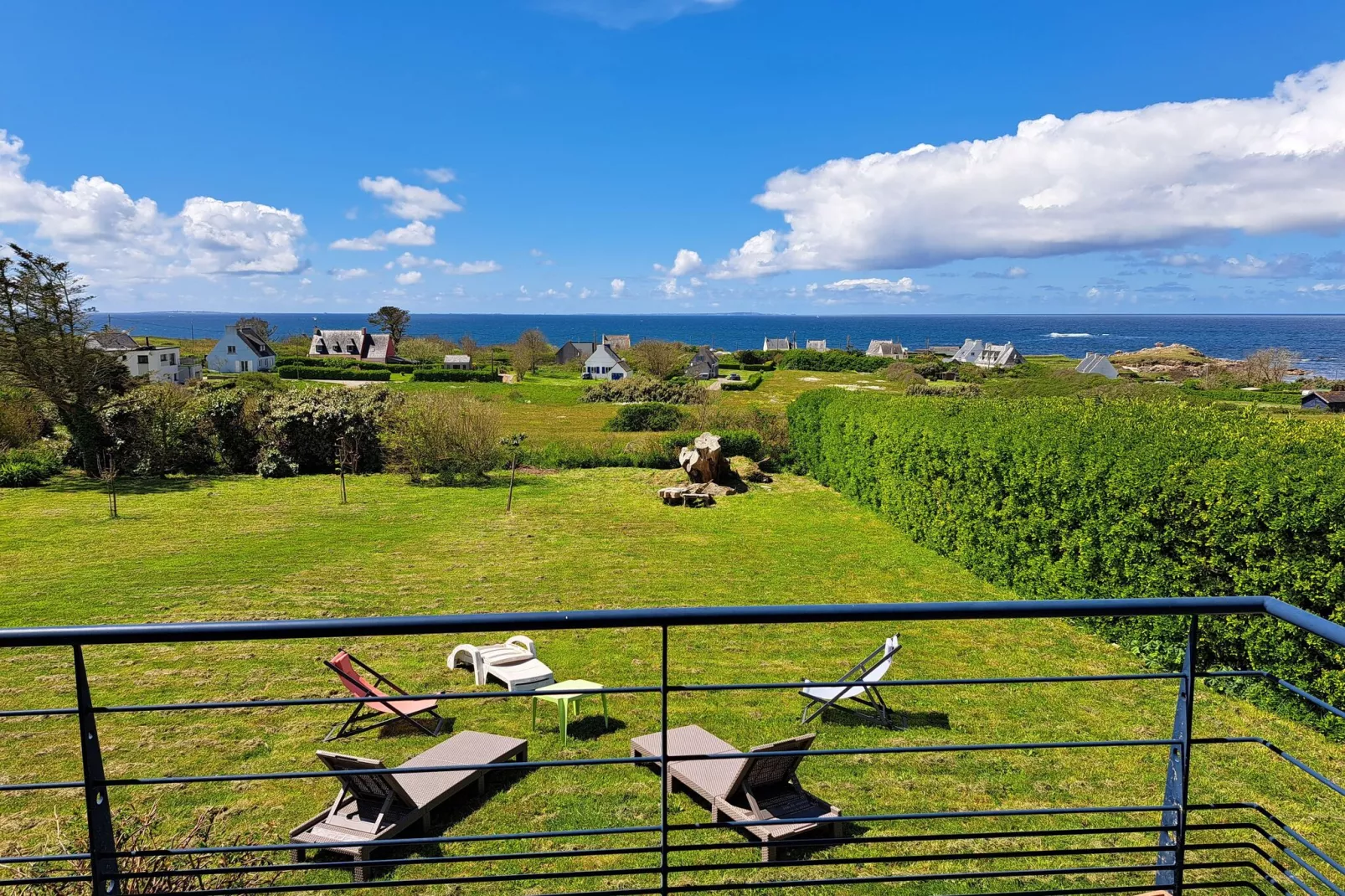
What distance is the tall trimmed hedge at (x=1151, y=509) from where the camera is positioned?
680 centimetres

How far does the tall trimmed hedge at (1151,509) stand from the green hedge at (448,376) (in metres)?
47.8

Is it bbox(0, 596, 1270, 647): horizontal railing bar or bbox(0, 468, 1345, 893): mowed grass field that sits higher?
bbox(0, 596, 1270, 647): horizontal railing bar

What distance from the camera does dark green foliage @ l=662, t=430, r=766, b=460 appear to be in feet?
74.3

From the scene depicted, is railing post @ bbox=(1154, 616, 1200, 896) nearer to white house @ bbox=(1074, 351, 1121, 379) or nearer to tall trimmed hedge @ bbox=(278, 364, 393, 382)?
white house @ bbox=(1074, 351, 1121, 379)

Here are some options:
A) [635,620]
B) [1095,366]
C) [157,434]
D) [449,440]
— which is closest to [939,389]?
[1095,366]

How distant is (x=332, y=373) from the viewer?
5856 cm

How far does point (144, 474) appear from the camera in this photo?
2178cm

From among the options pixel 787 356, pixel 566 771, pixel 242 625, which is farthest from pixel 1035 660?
pixel 787 356

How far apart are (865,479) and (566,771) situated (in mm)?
11986

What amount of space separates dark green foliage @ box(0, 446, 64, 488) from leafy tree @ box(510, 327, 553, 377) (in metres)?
45.2

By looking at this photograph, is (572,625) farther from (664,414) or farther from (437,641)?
→ (664,414)

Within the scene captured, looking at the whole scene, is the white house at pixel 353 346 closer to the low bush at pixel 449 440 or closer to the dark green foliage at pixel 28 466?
the dark green foliage at pixel 28 466

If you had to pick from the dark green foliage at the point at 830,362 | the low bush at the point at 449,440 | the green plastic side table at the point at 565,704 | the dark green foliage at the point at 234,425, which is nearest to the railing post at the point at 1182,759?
the green plastic side table at the point at 565,704

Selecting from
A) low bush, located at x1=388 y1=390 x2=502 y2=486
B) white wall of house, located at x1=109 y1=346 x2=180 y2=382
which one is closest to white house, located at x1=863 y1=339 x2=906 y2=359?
white wall of house, located at x1=109 y1=346 x2=180 y2=382
